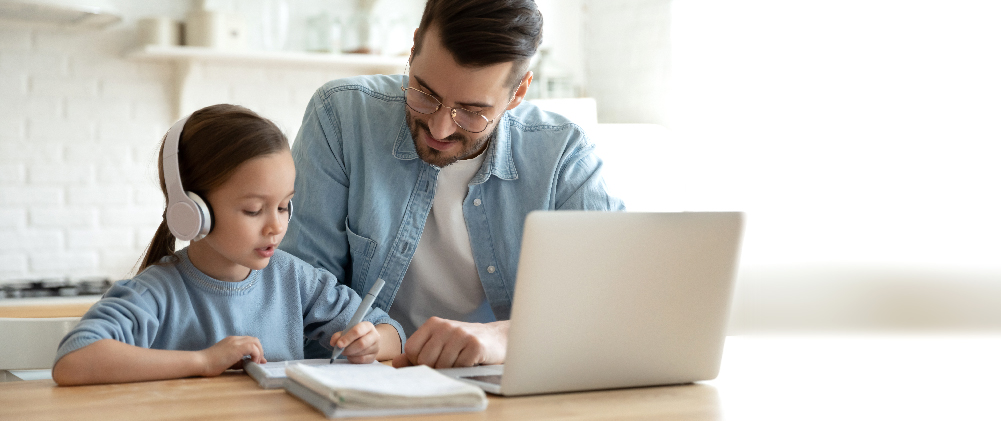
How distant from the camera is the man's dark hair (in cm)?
153

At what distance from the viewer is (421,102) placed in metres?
1.61

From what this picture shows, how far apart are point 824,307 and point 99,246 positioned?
8.72 ft

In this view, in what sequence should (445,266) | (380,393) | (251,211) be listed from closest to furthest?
(380,393) < (251,211) < (445,266)

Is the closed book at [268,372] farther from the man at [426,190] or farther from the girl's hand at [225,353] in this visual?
the man at [426,190]

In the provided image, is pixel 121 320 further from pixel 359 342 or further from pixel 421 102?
pixel 421 102

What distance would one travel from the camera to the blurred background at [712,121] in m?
2.66

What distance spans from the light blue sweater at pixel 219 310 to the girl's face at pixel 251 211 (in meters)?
0.07

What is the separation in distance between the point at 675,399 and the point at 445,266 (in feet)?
2.47

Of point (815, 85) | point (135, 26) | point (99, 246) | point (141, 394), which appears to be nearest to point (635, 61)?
point (815, 85)

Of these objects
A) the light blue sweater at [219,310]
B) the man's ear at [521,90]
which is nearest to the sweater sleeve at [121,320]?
the light blue sweater at [219,310]

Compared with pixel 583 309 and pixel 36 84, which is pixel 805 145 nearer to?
pixel 583 309

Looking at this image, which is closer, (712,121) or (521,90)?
(521,90)

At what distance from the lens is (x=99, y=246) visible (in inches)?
133

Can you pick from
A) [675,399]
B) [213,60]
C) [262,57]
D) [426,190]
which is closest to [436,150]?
[426,190]
